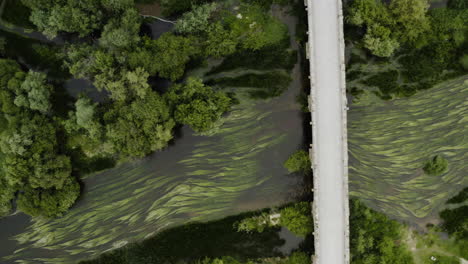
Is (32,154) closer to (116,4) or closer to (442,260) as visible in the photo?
(116,4)

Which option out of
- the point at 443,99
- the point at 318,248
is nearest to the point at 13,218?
the point at 318,248

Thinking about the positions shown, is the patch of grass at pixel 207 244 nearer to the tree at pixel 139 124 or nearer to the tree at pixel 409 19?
the tree at pixel 139 124

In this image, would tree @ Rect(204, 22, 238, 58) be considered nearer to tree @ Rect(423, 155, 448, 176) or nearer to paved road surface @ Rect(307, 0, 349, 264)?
paved road surface @ Rect(307, 0, 349, 264)

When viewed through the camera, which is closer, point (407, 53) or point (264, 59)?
point (407, 53)

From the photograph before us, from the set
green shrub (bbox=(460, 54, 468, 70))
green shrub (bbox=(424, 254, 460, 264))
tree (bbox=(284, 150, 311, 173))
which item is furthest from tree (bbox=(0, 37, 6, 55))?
green shrub (bbox=(424, 254, 460, 264))

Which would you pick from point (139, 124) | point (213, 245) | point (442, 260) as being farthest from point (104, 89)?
point (442, 260)

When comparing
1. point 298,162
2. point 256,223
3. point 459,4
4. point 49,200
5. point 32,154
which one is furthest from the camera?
point 256,223

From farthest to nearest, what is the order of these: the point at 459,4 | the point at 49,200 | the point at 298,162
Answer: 1. the point at 298,162
2. the point at 459,4
3. the point at 49,200

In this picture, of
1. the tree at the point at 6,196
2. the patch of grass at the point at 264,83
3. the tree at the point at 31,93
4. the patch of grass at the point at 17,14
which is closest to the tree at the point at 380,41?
the patch of grass at the point at 264,83
